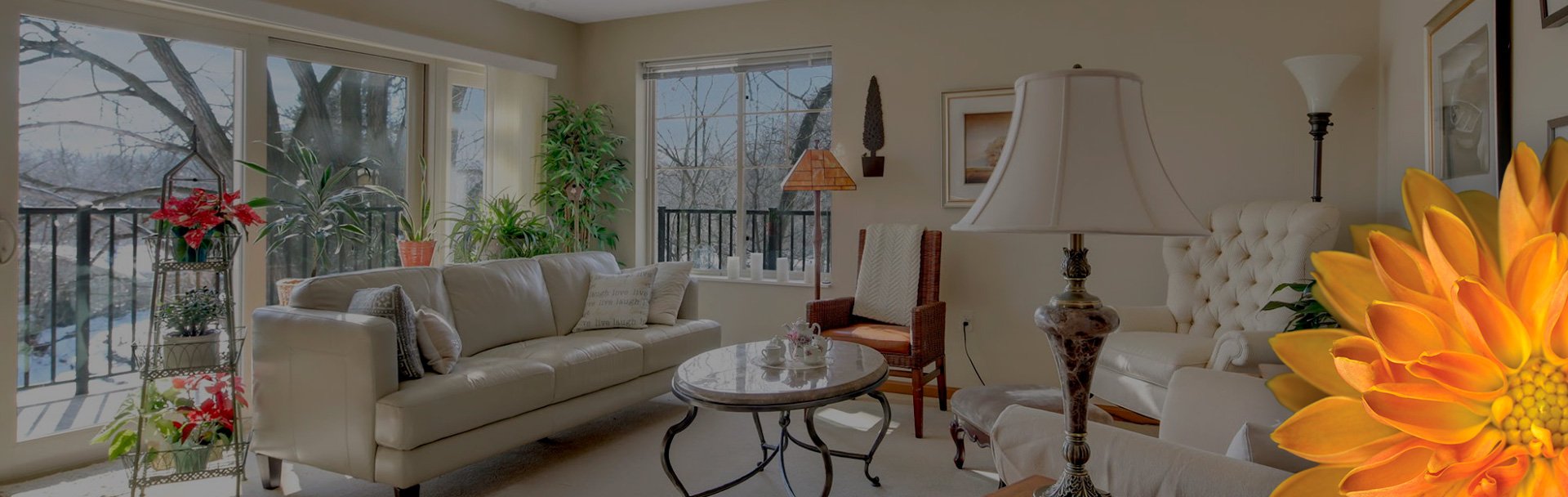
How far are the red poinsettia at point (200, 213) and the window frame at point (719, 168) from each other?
9.02 feet

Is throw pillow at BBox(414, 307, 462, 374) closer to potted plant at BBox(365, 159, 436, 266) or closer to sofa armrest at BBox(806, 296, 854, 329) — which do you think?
potted plant at BBox(365, 159, 436, 266)

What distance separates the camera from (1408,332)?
0.26 metres

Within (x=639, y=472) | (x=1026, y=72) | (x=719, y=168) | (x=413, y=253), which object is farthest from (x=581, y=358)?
(x=1026, y=72)

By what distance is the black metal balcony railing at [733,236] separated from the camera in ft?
16.6

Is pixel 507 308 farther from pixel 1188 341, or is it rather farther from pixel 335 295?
pixel 1188 341

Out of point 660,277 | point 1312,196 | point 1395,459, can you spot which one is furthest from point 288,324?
point 1312,196

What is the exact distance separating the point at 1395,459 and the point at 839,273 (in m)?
4.56

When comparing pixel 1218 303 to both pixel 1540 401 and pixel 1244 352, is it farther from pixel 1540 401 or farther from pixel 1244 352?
pixel 1540 401

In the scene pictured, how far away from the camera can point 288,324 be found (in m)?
2.84

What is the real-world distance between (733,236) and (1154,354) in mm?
2798

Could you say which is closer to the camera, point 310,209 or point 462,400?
point 462,400

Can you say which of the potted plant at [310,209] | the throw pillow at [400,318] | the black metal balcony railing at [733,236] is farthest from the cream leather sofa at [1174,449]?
the potted plant at [310,209]

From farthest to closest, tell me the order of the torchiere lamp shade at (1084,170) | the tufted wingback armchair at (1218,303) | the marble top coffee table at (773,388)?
1. the tufted wingback armchair at (1218,303)
2. the marble top coffee table at (773,388)
3. the torchiere lamp shade at (1084,170)

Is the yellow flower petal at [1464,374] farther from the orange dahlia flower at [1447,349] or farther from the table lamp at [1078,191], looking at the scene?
the table lamp at [1078,191]
